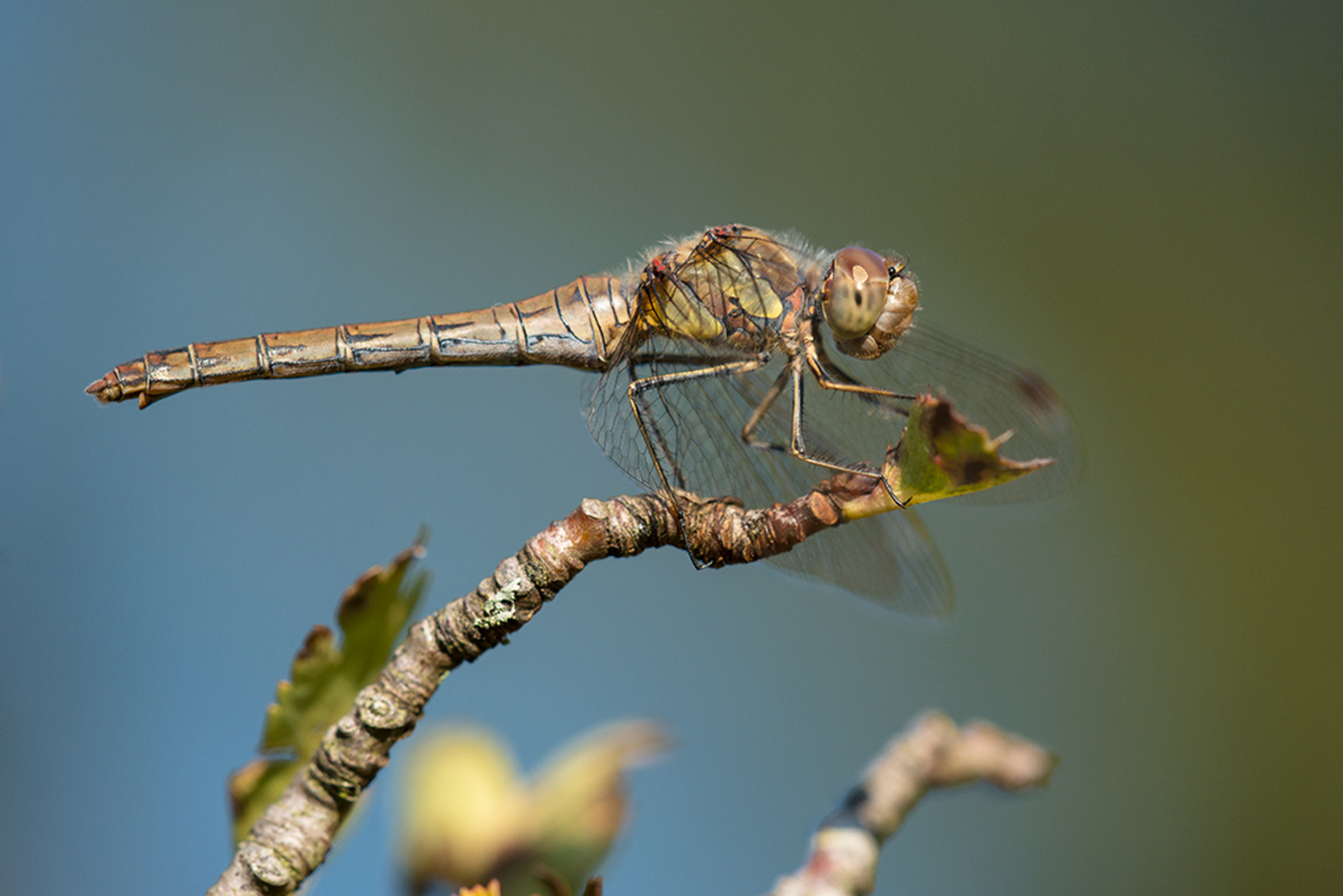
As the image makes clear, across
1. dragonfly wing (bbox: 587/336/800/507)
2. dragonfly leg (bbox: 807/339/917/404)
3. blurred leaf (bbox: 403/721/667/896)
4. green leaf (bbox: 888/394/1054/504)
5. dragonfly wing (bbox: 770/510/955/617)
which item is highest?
dragonfly leg (bbox: 807/339/917/404)

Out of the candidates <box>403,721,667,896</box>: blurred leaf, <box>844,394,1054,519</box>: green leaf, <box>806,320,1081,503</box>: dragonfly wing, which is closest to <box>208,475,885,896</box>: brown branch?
<box>844,394,1054,519</box>: green leaf

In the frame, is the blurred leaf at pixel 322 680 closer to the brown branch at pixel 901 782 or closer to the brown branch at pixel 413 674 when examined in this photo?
the brown branch at pixel 413 674

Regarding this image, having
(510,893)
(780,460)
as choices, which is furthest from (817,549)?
(510,893)

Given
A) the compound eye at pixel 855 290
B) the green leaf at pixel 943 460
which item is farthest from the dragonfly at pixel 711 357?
the green leaf at pixel 943 460

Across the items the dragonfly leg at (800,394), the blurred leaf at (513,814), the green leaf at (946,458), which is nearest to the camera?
the green leaf at (946,458)

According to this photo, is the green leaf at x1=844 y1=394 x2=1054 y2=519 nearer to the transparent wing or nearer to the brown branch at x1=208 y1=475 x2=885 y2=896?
the brown branch at x1=208 y1=475 x2=885 y2=896

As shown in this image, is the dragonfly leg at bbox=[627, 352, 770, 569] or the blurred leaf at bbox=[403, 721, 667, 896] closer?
the blurred leaf at bbox=[403, 721, 667, 896]

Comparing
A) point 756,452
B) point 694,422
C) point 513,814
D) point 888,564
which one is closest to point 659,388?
point 694,422

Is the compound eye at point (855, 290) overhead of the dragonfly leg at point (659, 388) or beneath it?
overhead

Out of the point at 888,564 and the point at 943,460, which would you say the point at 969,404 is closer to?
the point at 888,564
